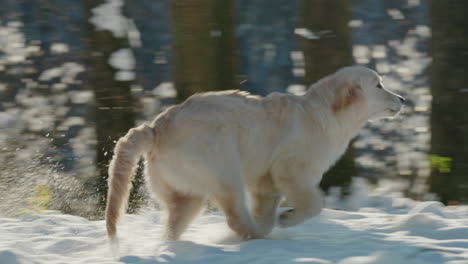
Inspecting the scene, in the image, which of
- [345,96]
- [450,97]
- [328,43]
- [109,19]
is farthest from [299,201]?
[109,19]

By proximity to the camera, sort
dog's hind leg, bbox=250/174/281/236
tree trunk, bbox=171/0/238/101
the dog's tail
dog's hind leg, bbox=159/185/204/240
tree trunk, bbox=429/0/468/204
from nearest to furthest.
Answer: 1. the dog's tail
2. dog's hind leg, bbox=159/185/204/240
3. dog's hind leg, bbox=250/174/281/236
4. tree trunk, bbox=429/0/468/204
5. tree trunk, bbox=171/0/238/101

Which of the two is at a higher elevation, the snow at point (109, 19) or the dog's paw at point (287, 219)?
the snow at point (109, 19)

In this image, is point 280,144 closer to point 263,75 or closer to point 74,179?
point 74,179

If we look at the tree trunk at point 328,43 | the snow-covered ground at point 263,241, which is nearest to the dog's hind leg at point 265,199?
the snow-covered ground at point 263,241

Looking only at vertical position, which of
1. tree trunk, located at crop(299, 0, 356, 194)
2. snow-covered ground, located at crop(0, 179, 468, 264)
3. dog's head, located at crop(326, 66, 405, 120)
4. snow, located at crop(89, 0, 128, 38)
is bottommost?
snow-covered ground, located at crop(0, 179, 468, 264)

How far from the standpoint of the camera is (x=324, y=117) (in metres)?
6.16

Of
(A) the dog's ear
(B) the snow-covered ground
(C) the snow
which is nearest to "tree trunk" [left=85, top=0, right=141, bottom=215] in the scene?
(C) the snow

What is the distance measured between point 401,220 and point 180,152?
2.21 m

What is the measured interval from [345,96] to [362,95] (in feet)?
0.61

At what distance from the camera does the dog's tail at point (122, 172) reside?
17.0 ft

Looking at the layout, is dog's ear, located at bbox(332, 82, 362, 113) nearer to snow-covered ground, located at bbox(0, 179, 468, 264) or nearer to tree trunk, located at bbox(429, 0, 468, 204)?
snow-covered ground, located at bbox(0, 179, 468, 264)

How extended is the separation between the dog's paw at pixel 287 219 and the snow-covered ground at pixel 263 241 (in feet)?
0.41

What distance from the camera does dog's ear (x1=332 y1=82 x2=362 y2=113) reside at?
6.30 m

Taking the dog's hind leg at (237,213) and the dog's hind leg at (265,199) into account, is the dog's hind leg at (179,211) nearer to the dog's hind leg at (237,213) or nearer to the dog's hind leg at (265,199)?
the dog's hind leg at (237,213)
